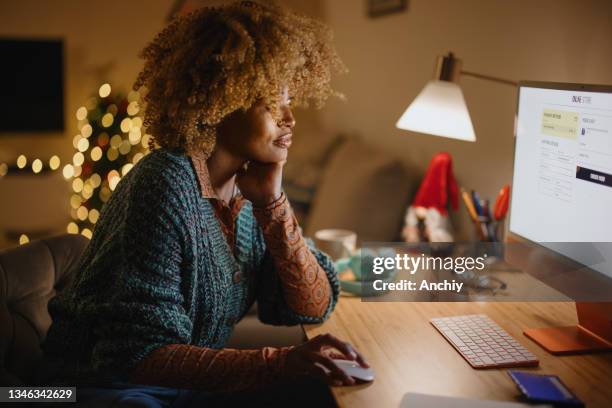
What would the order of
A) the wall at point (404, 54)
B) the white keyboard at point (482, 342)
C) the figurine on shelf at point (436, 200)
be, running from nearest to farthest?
the white keyboard at point (482, 342), the wall at point (404, 54), the figurine on shelf at point (436, 200)

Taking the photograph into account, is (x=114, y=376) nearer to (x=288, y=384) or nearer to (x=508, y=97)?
(x=288, y=384)

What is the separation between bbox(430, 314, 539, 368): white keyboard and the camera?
1.12 meters

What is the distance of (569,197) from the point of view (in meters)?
1.22

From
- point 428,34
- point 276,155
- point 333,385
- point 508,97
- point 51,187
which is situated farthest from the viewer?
point 51,187

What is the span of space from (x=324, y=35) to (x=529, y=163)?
51 cm

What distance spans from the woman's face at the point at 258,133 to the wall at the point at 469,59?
84cm

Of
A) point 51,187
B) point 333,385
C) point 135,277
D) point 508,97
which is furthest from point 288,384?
point 51,187

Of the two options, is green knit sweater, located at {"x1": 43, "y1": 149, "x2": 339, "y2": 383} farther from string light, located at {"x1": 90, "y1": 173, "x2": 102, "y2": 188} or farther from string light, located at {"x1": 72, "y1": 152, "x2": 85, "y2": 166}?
string light, located at {"x1": 72, "y1": 152, "x2": 85, "y2": 166}

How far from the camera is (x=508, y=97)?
6.60 ft

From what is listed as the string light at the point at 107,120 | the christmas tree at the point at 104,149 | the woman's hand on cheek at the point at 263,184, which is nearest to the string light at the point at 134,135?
the christmas tree at the point at 104,149

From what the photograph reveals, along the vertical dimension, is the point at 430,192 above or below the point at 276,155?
below

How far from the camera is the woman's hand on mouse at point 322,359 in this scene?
1032 mm

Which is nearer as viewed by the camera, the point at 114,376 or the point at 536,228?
the point at 114,376

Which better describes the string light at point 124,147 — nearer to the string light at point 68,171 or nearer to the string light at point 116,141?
the string light at point 116,141
